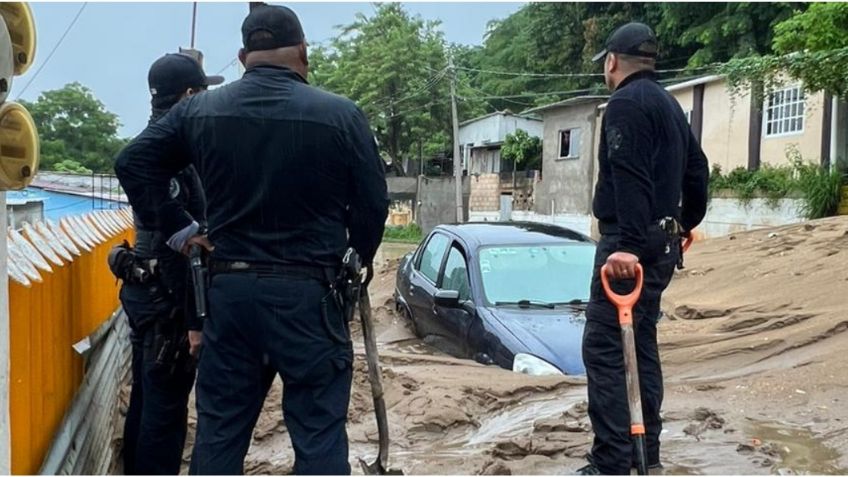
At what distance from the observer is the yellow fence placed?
2.85m

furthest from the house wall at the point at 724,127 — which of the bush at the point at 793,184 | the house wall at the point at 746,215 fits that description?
the house wall at the point at 746,215

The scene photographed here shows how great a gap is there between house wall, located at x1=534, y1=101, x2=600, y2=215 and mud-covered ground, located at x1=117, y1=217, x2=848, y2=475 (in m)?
21.9

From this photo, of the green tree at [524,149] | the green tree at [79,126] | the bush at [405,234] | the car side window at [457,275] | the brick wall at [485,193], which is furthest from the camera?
the green tree at [79,126]

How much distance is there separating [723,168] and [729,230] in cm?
277

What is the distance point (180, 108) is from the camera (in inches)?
125

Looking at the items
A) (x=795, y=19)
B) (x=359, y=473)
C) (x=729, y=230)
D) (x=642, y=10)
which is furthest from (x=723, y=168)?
(x=359, y=473)

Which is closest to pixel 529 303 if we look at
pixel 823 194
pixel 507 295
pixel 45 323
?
pixel 507 295

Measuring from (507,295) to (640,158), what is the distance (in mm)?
3304

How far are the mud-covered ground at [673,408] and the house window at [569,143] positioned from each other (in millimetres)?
22675

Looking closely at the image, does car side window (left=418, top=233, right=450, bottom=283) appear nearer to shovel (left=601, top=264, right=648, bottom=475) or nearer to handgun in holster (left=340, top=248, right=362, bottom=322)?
shovel (left=601, top=264, right=648, bottom=475)

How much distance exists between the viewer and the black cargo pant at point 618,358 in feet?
11.8

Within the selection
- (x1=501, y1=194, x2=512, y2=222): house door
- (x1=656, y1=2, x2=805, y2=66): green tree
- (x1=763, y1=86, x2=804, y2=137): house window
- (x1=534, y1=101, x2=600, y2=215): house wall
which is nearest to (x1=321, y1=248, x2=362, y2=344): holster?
(x1=763, y1=86, x2=804, y2=137): house window

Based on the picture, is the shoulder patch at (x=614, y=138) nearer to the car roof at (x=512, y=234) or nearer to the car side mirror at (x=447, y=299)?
the car side mirror at (x=447, y=299)

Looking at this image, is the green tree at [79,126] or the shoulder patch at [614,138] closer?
the shoulder patch at [614,138]
